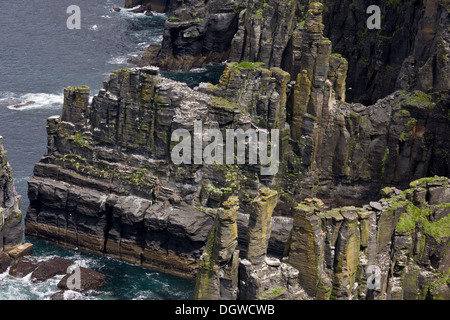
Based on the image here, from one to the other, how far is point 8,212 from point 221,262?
4204 cm

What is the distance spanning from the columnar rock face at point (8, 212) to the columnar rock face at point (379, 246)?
143ft

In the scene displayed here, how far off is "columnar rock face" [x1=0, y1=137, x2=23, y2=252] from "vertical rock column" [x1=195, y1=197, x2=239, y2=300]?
3959 cm

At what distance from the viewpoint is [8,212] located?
365ft

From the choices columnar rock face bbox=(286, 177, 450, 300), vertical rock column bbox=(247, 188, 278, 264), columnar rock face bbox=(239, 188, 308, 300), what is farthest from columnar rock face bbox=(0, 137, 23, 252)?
columnar rock face bbox=(286, 177, 450, 300)

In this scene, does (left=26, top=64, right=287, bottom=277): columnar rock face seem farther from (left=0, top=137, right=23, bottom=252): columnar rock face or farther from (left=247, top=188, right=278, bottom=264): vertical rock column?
(left=247, top=188, right=278, bottom=264): vertical rock column

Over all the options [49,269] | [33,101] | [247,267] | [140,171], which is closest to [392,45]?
[140,171]

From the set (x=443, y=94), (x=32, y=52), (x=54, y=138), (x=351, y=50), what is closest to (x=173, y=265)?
(x=54, y=138)

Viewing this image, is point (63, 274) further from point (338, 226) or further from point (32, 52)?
point (32, 52)

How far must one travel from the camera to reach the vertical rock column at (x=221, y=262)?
78312 millimetres

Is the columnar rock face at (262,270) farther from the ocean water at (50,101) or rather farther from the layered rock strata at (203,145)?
the layered rock strata at (203,145)

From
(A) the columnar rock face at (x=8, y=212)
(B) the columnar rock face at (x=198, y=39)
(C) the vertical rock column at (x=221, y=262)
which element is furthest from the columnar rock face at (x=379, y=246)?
(B) the columnar rock face at (x=198, y=39)

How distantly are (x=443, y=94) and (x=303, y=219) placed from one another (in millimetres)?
42919

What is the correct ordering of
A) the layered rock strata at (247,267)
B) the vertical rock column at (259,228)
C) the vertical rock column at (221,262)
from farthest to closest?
the vertical rock column at (259,228) < the layered rock strata at (247,267) < the vertical rock column at (221,262)

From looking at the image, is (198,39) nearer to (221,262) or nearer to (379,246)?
(379,246)
